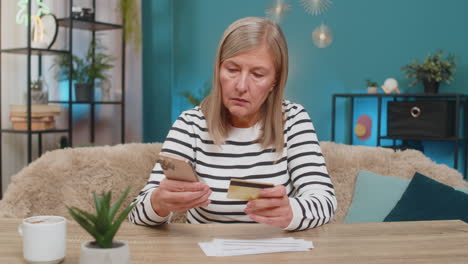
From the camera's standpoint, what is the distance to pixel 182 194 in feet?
3.79

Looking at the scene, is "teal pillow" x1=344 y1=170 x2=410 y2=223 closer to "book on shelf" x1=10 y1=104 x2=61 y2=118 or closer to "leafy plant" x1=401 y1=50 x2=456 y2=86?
"leafy plant" x1=401 y1=50 x2=456 y2=86

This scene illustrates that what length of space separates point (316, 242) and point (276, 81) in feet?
1.93

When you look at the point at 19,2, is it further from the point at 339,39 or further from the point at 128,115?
the point at 339,39

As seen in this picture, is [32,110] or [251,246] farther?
[32,110]

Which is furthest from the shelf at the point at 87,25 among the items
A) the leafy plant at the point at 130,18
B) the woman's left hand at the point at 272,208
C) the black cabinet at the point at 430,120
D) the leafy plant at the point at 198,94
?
the woman's left hand at the point at 272,208

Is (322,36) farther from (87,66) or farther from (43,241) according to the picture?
(43,241)

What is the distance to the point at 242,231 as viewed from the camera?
49.8 inches

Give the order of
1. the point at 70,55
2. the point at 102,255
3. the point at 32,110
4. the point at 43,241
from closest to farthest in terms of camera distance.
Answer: the point at 102,255, the point at 43,241, the point at 32,110, the point at 70,55

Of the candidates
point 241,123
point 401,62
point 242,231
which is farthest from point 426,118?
point 242,231

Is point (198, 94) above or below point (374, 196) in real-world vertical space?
above

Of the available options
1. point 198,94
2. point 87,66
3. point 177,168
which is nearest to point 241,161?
point 177,168

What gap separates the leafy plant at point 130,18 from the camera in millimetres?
4703

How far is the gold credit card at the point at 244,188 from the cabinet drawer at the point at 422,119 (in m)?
3.28

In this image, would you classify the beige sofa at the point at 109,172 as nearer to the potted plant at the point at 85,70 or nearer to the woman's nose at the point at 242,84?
the woman's nose at the point at 242,84
